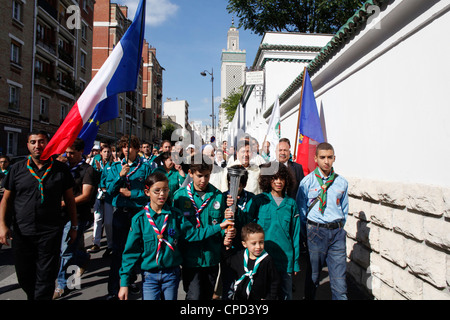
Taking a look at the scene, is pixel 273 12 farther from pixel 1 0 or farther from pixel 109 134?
pixel 109 134

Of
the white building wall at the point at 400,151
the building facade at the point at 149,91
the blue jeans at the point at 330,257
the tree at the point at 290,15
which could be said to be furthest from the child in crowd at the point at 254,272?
the building facade at the point at 149,91

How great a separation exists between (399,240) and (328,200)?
93cm

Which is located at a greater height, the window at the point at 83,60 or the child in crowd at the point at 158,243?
the window at the point at 83,60

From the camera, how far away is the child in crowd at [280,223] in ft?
11.6

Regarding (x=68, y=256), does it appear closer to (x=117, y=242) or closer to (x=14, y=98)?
(x=117, y=242)

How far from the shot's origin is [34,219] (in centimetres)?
348

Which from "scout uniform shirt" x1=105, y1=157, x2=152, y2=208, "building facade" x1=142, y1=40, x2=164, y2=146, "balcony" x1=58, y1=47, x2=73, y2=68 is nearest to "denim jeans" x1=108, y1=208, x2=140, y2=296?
"scout uniform shirt" x1=105, y1=157, x2=152, y2=208

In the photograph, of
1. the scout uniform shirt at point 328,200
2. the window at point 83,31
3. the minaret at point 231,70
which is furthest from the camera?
the minaret at point 231,70

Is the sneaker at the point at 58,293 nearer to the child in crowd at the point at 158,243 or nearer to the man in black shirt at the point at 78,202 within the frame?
the man in black shirt at the point at 78,202

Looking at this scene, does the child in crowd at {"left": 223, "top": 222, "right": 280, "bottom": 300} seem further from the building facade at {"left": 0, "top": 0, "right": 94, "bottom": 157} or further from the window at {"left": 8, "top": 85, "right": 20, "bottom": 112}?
the window at {"left": 8, "top": 85, "right": 20, "bottom": 112}

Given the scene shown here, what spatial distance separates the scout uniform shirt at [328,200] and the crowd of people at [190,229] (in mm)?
12

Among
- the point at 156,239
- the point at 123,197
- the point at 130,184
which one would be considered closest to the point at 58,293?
the point at 123,197

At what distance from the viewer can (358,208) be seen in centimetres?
500

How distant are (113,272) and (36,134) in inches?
74.1
